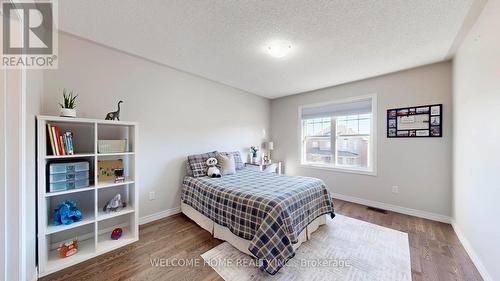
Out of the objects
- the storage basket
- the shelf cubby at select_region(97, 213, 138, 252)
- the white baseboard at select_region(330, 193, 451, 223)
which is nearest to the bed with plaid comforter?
the shelf cubby at select_region(97, 213, 138, 252)

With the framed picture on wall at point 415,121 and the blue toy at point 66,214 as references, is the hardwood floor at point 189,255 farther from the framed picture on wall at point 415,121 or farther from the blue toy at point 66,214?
the framed picture on wall at point 415,121

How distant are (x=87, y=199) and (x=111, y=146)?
0.72 m

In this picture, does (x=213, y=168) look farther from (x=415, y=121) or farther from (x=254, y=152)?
(x=415, y=121)

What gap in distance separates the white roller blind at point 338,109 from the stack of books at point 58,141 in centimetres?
401

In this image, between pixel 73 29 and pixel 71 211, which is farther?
pixel 73 29

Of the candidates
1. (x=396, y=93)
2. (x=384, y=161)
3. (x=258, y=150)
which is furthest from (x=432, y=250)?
(x=258, y=150)

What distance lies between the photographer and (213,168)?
2.91 metres

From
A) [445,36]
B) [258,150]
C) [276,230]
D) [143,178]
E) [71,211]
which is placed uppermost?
[445,36]

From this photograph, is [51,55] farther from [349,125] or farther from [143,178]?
[349,125]

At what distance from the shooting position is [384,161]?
10.4 ft

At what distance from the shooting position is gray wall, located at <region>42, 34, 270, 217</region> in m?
2.11

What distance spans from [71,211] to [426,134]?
4694 mm

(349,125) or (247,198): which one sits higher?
(349,125)

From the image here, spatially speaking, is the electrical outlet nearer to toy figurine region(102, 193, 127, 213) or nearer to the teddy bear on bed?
the teddy bear on bed
